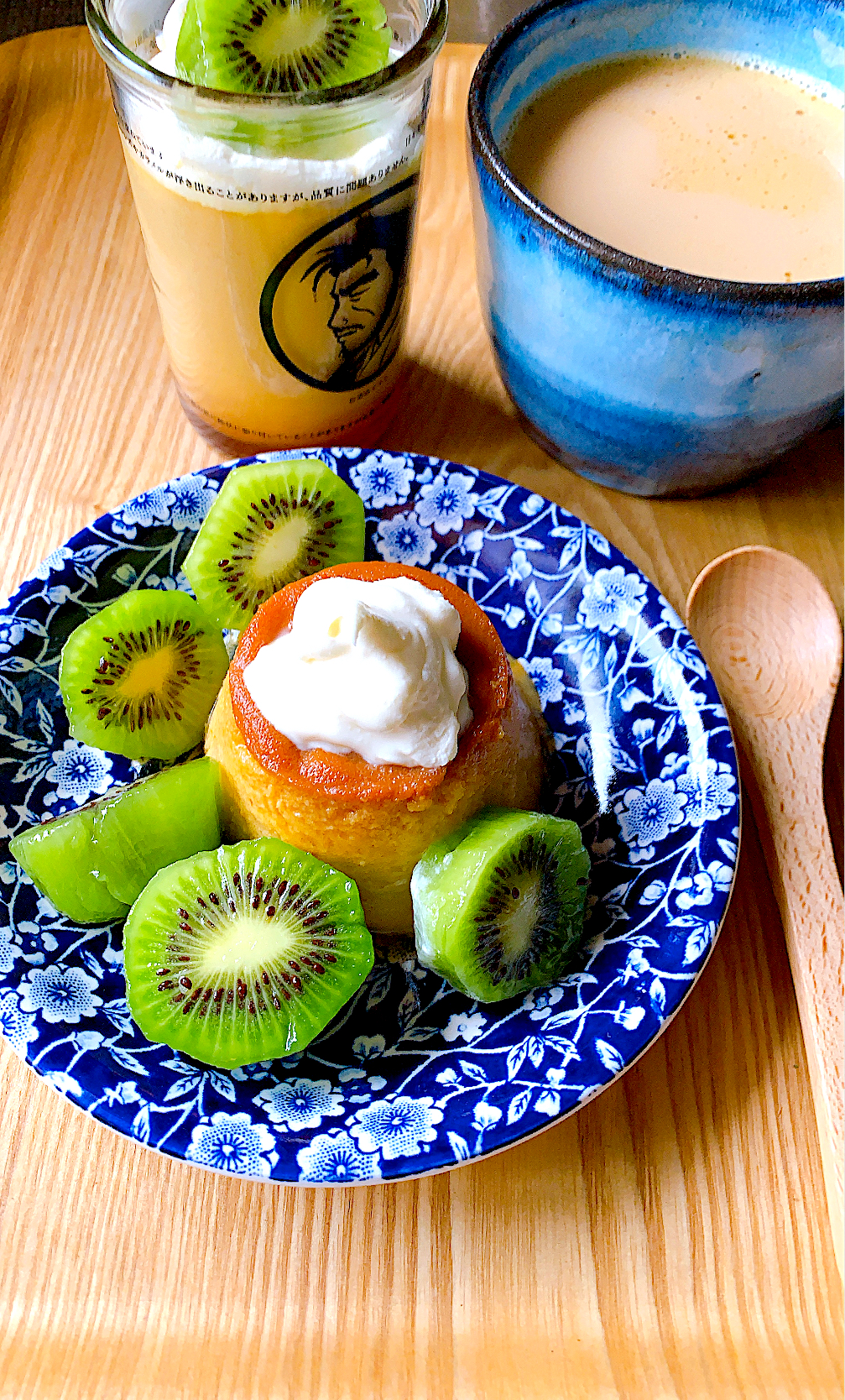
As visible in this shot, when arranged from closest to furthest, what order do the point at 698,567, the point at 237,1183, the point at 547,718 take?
the point at 237,1183 → the point at 547,718 → the point at 698,567

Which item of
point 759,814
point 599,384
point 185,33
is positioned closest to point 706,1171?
point 759,814

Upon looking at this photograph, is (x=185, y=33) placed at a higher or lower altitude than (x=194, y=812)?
higher

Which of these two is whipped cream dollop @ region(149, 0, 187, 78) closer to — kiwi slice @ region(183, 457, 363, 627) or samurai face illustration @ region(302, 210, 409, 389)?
samurai face illustration @ region(302, 210, 409, 389)

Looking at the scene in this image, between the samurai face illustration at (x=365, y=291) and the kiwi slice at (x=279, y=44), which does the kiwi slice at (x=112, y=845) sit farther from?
the kiwi slice at (x=279, y=44)

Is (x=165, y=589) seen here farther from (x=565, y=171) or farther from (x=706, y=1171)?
(x=706, y=1171)

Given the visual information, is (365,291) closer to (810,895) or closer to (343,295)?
(343,295)

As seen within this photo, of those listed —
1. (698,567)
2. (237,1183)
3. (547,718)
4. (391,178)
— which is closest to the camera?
(237,1183)

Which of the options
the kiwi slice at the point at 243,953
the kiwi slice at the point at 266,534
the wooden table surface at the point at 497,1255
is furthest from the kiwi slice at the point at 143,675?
the wooden table surface at the point at 497,1255
